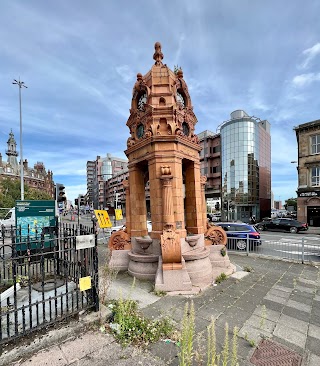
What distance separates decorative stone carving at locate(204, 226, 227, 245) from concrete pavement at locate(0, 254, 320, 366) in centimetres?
139

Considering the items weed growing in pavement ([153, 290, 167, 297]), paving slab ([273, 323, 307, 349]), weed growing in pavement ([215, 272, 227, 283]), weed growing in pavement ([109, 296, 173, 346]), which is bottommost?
weed growing in pavement ([215, 272, 227, 283])

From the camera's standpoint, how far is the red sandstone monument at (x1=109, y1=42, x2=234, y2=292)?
6.46 meters

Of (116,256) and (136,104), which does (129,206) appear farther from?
(136,104)

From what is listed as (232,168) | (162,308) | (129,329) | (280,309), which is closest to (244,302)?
(280,309)

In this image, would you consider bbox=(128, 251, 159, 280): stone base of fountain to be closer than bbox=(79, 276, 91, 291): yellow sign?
No

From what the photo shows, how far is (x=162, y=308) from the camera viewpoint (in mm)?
4957

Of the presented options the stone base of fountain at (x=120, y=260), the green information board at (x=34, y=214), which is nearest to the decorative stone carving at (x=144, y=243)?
the stone base of fountain at (x=120, y=260)

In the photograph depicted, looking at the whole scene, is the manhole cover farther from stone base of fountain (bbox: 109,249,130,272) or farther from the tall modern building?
the tall modern building

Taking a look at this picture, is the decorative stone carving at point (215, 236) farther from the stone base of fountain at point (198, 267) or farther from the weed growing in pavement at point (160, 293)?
the weed growing in pavement at point (160, 293)

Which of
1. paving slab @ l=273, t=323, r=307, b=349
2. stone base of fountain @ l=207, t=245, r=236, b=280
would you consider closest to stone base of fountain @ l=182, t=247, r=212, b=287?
stone base of fountain @ l=207, t=245, r=236, b=280

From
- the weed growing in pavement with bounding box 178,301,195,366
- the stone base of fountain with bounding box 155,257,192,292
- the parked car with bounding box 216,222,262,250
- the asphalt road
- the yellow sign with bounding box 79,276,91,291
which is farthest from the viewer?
the parked car with bounding box 216,222,262,250

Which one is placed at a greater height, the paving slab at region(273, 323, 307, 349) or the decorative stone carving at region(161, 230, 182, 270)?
the decorative stone carving at region(161, 230, 182, 270)

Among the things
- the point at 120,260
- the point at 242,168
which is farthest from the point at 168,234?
the point at 242,168

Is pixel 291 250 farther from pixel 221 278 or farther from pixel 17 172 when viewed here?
pixel 17 172
